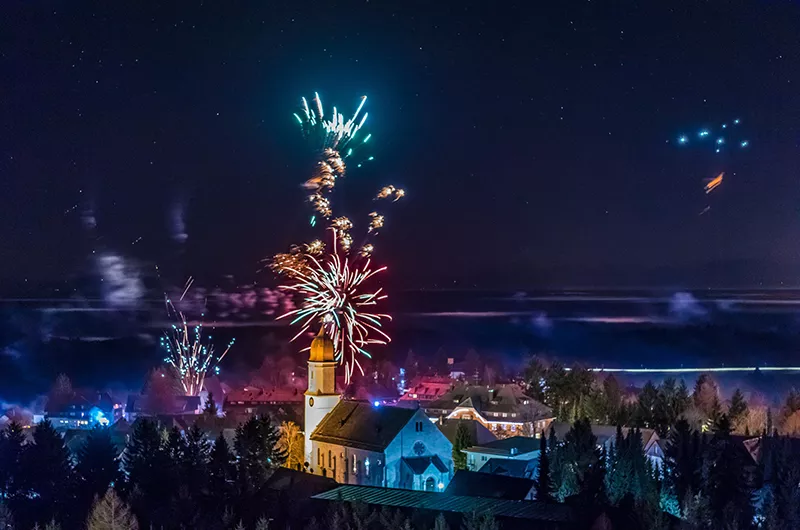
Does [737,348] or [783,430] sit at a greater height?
[737,348]

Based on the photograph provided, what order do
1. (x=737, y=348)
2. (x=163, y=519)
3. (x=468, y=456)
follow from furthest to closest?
(x=737, y=348) < (x=468, y=456) < (x=163, y=519)

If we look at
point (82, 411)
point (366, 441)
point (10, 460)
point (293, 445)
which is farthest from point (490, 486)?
point (82, 411)

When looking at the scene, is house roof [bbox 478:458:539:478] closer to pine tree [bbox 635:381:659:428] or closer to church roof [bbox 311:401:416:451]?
church roof [bbox 311:401:416:451]

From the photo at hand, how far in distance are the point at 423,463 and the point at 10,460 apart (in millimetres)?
18049

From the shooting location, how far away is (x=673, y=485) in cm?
3697

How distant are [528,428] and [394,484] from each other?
22.6 metres

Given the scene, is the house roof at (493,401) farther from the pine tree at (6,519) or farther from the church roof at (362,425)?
the pine tree at (6,519)

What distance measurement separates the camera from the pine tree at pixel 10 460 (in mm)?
34812

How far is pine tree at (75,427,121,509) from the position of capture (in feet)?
118

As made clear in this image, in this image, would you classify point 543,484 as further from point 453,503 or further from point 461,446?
point 461,446

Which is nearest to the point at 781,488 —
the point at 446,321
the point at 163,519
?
the point at 163,519

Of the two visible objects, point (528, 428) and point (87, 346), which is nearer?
point (528, 428)

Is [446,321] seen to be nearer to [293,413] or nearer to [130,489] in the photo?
[293,413]

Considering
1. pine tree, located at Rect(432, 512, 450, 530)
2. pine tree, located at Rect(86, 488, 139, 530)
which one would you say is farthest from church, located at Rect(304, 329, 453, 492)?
pine tree, located at Rect(86, 488, 139, 530)
